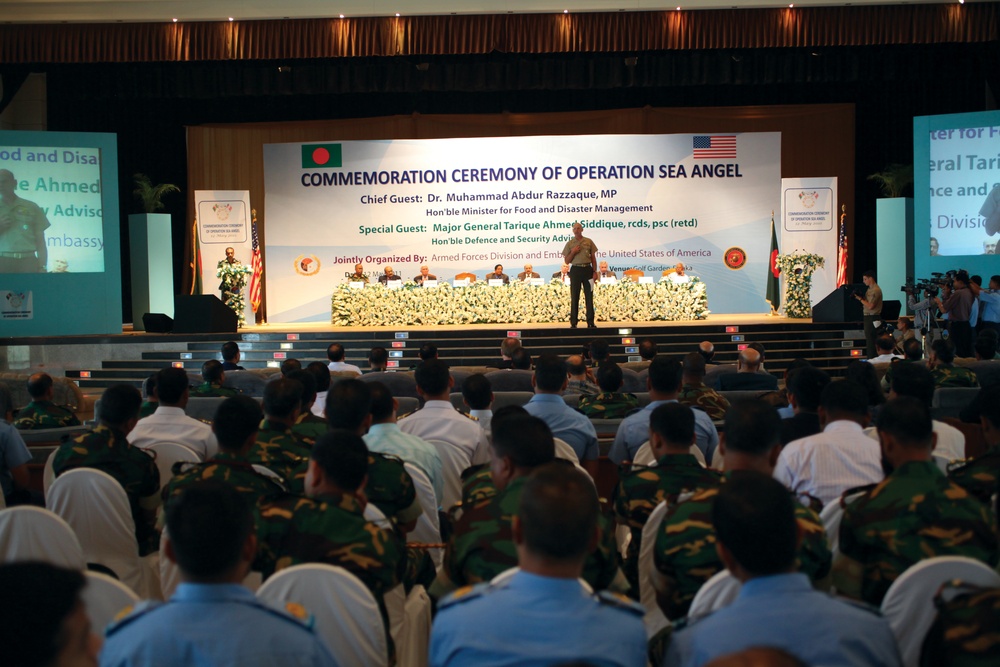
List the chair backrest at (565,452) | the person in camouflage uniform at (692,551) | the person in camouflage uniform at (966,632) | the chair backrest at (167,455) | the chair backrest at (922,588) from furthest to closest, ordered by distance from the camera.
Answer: the chair backrest at (167,455), the chair backrest at (565,452), the person in camouflage uniform at (692,551), the chair backrest at (922,588), the person in camouflage uniform at (966,632)

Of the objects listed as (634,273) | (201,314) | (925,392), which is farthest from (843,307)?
(925,392)

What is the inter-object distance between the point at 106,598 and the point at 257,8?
12.5 meters

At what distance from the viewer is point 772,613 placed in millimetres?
1727

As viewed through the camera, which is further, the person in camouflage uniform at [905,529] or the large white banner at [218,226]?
the large white banner at [218,226]

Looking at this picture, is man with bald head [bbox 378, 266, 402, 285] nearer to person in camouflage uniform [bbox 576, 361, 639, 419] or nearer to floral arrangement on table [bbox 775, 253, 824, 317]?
floral arrangement on table [bbox 775, 253, 824, 317]

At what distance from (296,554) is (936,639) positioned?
4.64 ft

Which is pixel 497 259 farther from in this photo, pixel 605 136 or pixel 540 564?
pixel 540 564

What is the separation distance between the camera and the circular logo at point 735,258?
16.1m

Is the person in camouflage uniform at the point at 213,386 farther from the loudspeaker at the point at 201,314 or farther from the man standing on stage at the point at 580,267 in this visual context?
the loudspeaker at the point at 201,314

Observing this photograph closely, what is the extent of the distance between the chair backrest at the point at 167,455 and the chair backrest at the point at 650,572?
1.93 meters

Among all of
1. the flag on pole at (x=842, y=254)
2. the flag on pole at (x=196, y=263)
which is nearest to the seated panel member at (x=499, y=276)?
the flag on pole at (x=196, y=263)

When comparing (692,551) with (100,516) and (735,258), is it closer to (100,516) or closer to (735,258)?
(100,516)

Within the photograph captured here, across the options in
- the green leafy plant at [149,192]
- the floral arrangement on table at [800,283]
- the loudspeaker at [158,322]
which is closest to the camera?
the loudspeaker at [158,322]

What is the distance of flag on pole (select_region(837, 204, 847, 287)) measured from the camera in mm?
15523
